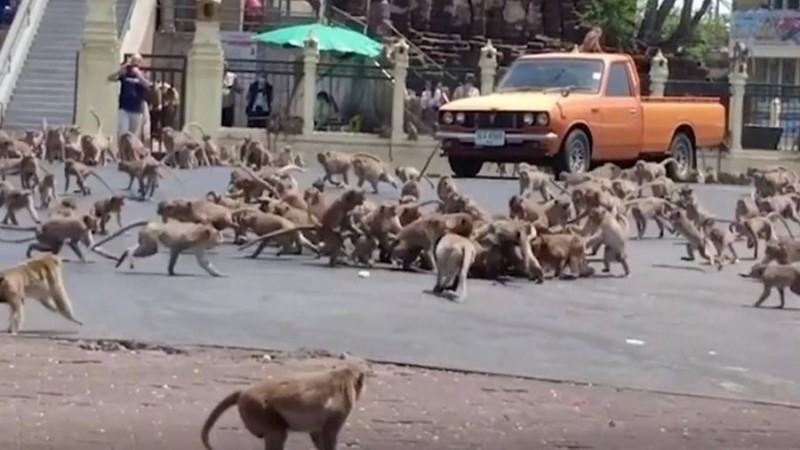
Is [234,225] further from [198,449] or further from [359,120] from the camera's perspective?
[359,120]

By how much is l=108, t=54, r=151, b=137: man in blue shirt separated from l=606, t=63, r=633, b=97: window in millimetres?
7424

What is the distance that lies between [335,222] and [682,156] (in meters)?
16.0

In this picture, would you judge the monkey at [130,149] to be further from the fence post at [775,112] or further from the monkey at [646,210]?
the fence post at [775,112]

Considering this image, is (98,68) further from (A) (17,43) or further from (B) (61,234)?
(B) (61,234)

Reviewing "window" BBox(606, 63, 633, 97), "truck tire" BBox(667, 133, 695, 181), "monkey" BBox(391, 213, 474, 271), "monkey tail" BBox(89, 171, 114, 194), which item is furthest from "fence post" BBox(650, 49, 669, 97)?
"monkey" BBox(391, 213, 474, 271)

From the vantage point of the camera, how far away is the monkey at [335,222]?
16.4 meters

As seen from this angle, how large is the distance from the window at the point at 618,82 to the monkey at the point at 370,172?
222 inches

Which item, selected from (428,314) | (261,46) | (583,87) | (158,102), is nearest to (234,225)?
(428,314)

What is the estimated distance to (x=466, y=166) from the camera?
2916cm

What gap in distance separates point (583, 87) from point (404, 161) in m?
7.91

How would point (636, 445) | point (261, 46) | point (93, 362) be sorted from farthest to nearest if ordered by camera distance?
point (261, 46) < point (93, 362) < point (636, 445)

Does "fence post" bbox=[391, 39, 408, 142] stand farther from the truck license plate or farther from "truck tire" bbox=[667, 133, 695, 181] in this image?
the truck license plate

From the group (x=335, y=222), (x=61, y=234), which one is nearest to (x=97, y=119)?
(x=335, y=222)

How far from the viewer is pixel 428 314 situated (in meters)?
13.7
